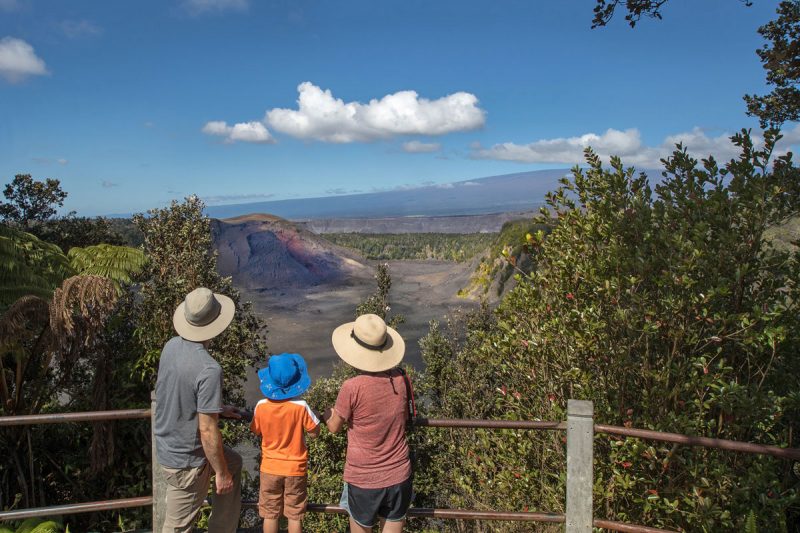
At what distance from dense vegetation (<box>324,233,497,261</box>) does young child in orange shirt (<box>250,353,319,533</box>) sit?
4485 inches

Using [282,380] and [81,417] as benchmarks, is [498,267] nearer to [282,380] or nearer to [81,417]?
[282,380]

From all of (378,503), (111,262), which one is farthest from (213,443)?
(111,262)

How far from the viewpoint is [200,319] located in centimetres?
392

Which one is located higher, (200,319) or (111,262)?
(200,319)

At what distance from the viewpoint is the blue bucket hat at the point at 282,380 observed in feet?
13.5

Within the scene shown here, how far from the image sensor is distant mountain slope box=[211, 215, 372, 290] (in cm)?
9362

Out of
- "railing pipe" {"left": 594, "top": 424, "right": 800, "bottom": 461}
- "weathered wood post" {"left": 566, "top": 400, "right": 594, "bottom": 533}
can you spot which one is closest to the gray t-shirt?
"weathered wood post" {"left": 566, "top": 400, "right": 594, "bottom": 533}

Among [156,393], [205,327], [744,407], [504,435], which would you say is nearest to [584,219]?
[744,407]

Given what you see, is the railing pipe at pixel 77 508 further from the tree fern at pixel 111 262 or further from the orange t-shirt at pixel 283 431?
the tree fern at pixel 111 262

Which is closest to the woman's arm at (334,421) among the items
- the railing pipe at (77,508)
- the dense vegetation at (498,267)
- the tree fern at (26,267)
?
the railing pipe at (77,508)

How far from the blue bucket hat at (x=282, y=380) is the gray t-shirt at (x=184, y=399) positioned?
394 millimetres

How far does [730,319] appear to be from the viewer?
166 inches

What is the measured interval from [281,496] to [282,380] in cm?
94

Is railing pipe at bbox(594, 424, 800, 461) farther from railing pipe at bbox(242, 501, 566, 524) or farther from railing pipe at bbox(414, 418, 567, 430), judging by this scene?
railing pipe at bbox(242, 501, 566, 524)
